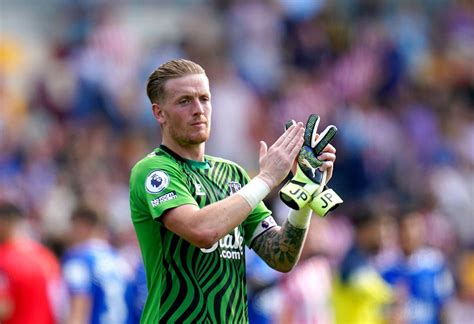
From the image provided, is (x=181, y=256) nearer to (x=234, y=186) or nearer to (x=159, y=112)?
A: (x=234, y=186)

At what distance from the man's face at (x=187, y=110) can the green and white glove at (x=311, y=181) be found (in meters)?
0.47

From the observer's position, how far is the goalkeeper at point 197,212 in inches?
251

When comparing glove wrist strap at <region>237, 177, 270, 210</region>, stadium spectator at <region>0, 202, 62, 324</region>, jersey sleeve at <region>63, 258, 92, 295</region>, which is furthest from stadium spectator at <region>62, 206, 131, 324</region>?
glove wrist strap at <region>237, 177, 270, 210</region>

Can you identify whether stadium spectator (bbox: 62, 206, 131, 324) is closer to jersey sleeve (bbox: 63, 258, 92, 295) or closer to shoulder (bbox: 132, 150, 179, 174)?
jersey sleeve (bbox: 63, 258, 92, 295)

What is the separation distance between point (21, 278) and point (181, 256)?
4.40m

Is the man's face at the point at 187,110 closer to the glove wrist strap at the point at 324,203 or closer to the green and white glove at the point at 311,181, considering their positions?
the green and white glove at the point at 311,181

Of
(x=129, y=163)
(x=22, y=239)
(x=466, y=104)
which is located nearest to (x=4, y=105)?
(x=129, y=163)

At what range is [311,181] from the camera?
6465 mm

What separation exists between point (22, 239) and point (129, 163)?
24.9 feet

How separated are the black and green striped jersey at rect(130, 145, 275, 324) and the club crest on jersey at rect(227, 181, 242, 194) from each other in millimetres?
37

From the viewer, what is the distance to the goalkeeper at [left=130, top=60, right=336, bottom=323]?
6.38 m

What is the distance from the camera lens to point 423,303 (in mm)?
12852

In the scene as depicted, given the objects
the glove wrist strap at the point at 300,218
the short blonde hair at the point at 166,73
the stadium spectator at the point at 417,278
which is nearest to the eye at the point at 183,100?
the short blonde hair at the point at 166,73

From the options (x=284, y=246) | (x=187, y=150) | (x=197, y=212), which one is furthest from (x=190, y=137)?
(x=284, y=246)
